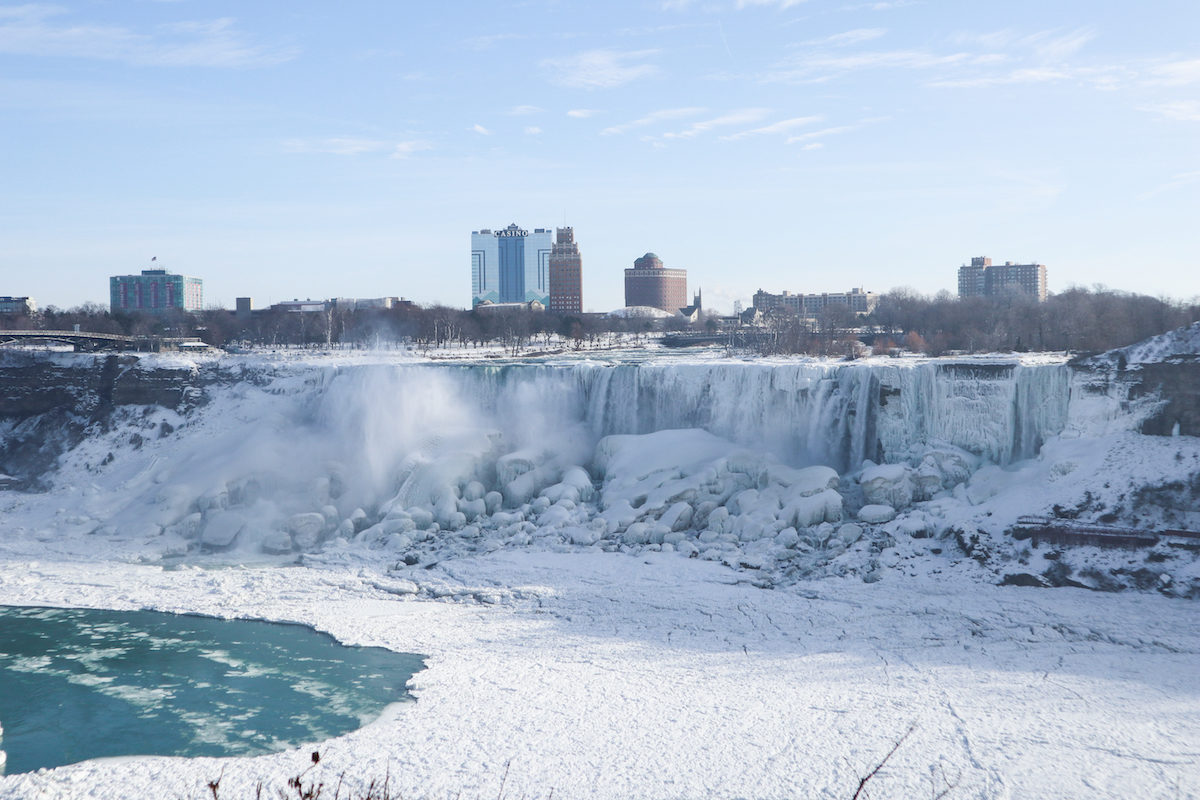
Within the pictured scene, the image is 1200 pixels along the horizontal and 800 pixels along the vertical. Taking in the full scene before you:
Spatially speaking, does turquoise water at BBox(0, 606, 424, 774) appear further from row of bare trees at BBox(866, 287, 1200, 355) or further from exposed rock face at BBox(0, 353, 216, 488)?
row of bare trees at BBox(866, 287, 1200, 355)

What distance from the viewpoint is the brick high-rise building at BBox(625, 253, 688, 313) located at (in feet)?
576

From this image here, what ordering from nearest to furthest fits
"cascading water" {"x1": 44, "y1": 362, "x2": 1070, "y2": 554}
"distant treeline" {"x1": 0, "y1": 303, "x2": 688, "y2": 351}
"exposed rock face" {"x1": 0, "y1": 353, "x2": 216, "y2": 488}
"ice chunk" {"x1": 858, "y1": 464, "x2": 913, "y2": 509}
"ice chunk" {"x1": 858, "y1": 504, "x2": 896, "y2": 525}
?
"ice chunk" {"x1": 858, "y1": 504, "x2": 896, "y2": 525} → "ice chunk" {"x1": 858, "y1": 464, "x2": 913, "y2": 509} → "cascading water" {"x1": 44, "y1": 362, "x2": 1070, "y2": 554} → "exposed rock face" {"x1": 0, "y1": 353, "x2": 216, "y2": 488} → "distant treeline" {"x1": 0, "y1": 303, "x2": 688, "y2": 351}

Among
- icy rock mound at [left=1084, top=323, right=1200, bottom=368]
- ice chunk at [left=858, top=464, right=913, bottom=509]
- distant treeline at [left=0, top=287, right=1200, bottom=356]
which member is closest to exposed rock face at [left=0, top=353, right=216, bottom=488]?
ice chunk at [left=858, top=464, right=913, bottom=509]

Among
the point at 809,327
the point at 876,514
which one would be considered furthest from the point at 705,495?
the point at 809,327

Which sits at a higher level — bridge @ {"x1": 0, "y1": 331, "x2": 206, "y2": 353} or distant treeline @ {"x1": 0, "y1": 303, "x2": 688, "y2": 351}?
distant treeline @ {"x1": 0, "y1": 303, "x2": 688, "y2": 351}

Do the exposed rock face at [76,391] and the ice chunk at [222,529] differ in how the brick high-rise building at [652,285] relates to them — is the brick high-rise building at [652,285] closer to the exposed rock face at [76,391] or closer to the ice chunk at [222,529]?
the exposed rock face at [76,391]

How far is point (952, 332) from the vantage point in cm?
5394

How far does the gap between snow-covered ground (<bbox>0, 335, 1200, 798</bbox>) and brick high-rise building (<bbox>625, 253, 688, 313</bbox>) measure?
5699 inches

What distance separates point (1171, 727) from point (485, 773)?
850cm

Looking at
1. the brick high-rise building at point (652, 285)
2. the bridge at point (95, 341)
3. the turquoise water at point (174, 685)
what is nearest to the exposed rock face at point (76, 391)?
the bridge at point (95, 341)

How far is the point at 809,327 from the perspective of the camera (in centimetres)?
6481

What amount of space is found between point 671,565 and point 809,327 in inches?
1903

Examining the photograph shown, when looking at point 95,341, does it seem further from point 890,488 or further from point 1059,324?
point 1059,324

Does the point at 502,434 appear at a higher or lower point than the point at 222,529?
higher
